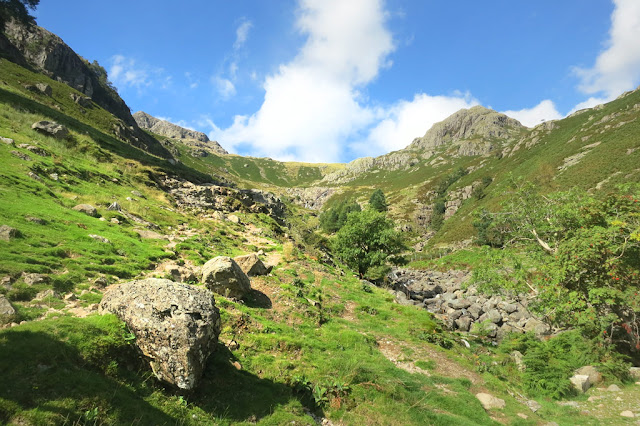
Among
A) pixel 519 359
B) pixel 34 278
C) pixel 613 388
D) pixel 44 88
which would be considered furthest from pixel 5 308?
pixel 44 88

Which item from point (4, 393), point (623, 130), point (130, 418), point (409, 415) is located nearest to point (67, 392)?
point (4, 393)

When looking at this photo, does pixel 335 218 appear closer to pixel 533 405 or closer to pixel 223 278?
pixel 223 278

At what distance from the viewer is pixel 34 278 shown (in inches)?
372

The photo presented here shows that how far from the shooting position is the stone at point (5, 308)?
7.19 metres

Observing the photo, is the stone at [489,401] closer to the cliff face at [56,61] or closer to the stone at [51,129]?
the stone at [51,129]

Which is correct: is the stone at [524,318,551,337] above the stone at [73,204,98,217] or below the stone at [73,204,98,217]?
above

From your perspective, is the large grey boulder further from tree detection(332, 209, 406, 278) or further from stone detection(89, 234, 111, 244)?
tree detection(332, 209, 406, 278)

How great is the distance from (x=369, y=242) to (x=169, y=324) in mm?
29257

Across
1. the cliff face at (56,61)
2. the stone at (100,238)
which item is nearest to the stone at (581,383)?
the stone at (100,238)

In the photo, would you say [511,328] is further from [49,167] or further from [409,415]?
[49,167]

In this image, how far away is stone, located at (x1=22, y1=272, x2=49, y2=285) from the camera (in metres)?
9.25

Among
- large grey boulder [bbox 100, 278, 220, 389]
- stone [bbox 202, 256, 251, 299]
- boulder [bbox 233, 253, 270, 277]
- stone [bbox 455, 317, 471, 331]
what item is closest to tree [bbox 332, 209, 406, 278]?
stone [bbox 455, 317, 471, 331]

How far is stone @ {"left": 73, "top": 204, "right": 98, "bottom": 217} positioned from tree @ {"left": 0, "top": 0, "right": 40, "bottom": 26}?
4907 centimetres

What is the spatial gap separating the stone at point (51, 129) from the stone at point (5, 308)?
105 ft
